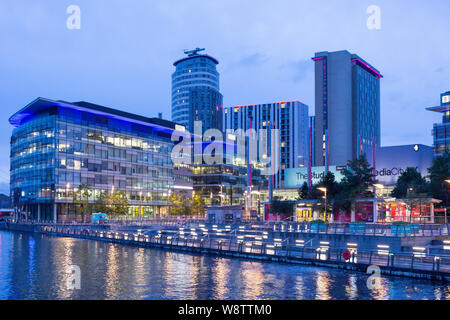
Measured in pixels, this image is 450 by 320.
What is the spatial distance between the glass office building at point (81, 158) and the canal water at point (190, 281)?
240 feet

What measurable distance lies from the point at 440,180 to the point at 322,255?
149 feet

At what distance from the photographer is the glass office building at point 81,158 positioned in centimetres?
11362

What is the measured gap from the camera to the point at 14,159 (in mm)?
132250

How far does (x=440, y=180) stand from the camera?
7588cm

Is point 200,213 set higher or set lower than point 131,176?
lower

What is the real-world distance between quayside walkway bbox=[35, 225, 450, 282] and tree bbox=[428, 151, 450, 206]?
3565cm

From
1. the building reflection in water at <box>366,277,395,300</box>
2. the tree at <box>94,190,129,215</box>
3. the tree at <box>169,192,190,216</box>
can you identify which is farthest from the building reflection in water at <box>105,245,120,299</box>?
the tree at <box>169,192,190,216</box>

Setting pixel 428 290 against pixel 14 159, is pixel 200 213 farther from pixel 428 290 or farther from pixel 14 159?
pixel 428 290

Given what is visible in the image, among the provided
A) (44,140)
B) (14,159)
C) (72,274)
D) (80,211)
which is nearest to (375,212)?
(72,274)

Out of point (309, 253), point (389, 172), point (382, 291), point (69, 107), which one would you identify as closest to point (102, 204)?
point (69, 107)

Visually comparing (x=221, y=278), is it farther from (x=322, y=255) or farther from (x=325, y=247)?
(x=325, y=247)

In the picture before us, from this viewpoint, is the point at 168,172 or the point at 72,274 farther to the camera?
the point at 168,172

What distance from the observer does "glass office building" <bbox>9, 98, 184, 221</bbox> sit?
113625mm

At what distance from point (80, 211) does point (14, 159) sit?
31962 millimetres
